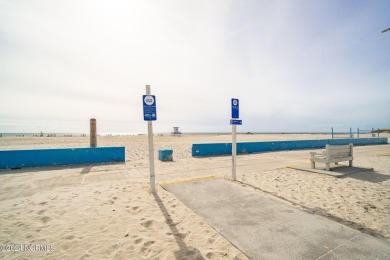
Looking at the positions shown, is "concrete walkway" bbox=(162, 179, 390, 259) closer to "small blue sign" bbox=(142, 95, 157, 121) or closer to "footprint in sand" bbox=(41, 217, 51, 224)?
"small blue sign" bbox=(142, 95, 157, 121)

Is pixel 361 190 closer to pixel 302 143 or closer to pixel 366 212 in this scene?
pixel 366 212

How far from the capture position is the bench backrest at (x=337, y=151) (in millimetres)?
7469

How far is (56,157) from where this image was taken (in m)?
9.22

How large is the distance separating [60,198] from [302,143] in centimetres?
1959

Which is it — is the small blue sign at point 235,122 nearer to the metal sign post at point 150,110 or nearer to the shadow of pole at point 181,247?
the metal sign post at point 150,110

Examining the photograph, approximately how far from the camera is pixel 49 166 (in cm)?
896

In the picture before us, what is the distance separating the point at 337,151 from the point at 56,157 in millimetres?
13356

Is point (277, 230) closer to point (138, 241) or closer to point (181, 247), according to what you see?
point (181, 247)

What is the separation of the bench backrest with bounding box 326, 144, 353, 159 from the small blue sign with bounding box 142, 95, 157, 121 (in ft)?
22.9

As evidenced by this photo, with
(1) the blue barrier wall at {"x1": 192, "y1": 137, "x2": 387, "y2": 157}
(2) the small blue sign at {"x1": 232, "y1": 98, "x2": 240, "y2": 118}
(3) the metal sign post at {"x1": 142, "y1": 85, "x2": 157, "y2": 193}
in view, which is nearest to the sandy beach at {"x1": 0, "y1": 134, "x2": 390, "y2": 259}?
(3) the metal sign post at {"x1": 142, "y1": 85, "x2": 157, "y2": 193}

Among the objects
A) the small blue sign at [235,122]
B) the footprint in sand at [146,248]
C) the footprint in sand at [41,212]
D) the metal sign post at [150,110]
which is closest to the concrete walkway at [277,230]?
the footprint in sand at [146,248]

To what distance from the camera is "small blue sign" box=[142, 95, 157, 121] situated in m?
5.23

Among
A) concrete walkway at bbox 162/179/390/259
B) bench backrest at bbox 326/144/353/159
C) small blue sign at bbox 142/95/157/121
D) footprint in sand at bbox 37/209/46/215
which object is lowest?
concrete walkway at bbox 162/179/390/259

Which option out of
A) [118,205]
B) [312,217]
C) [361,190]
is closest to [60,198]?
[118,205]
